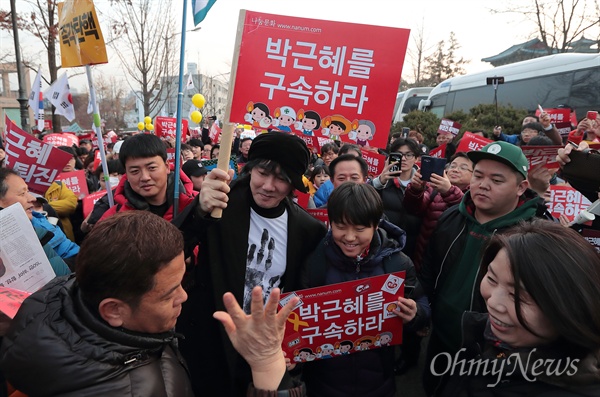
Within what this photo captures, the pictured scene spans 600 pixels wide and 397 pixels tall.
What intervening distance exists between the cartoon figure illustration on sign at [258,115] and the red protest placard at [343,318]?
0.94m

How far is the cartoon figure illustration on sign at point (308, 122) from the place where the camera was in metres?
2.20

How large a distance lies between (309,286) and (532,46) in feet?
121

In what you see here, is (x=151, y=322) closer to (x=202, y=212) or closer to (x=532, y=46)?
(x=202, y=212)

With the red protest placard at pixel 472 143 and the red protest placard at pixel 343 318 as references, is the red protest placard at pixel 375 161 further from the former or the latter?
the red protest placard at pixel 343 318

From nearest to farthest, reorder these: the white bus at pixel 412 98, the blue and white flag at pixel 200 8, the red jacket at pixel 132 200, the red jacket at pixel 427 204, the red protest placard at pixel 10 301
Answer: the red protest placard at pixel 10 301
the blue and white flag at pixel 200 8
the red jacket at pixel 132 200
the red jacket at pixel 427 204
the white bus at pixel 412 98

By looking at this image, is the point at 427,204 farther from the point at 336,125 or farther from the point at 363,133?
the point at 336,125

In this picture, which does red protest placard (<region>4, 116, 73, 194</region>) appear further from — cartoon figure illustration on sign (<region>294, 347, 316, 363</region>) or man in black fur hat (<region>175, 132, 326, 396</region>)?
cartoon figure illustration on sign (<region>294, 347, 316, 363</region>)

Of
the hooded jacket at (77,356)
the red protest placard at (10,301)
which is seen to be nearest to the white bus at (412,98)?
the red protest placard at (10,301)

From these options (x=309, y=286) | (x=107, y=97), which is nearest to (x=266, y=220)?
(x=309, y=286)

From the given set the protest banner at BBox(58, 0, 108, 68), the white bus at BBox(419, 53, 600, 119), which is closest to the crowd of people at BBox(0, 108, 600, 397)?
the protest banner at BBox(58, 0, 108, 68)

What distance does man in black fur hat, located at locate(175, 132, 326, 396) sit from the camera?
2.21 meters

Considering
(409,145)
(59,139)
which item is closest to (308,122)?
(409,145)

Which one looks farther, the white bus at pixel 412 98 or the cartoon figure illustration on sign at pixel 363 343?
the white bus at pixel 412 98

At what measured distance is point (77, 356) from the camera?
3.61ft
